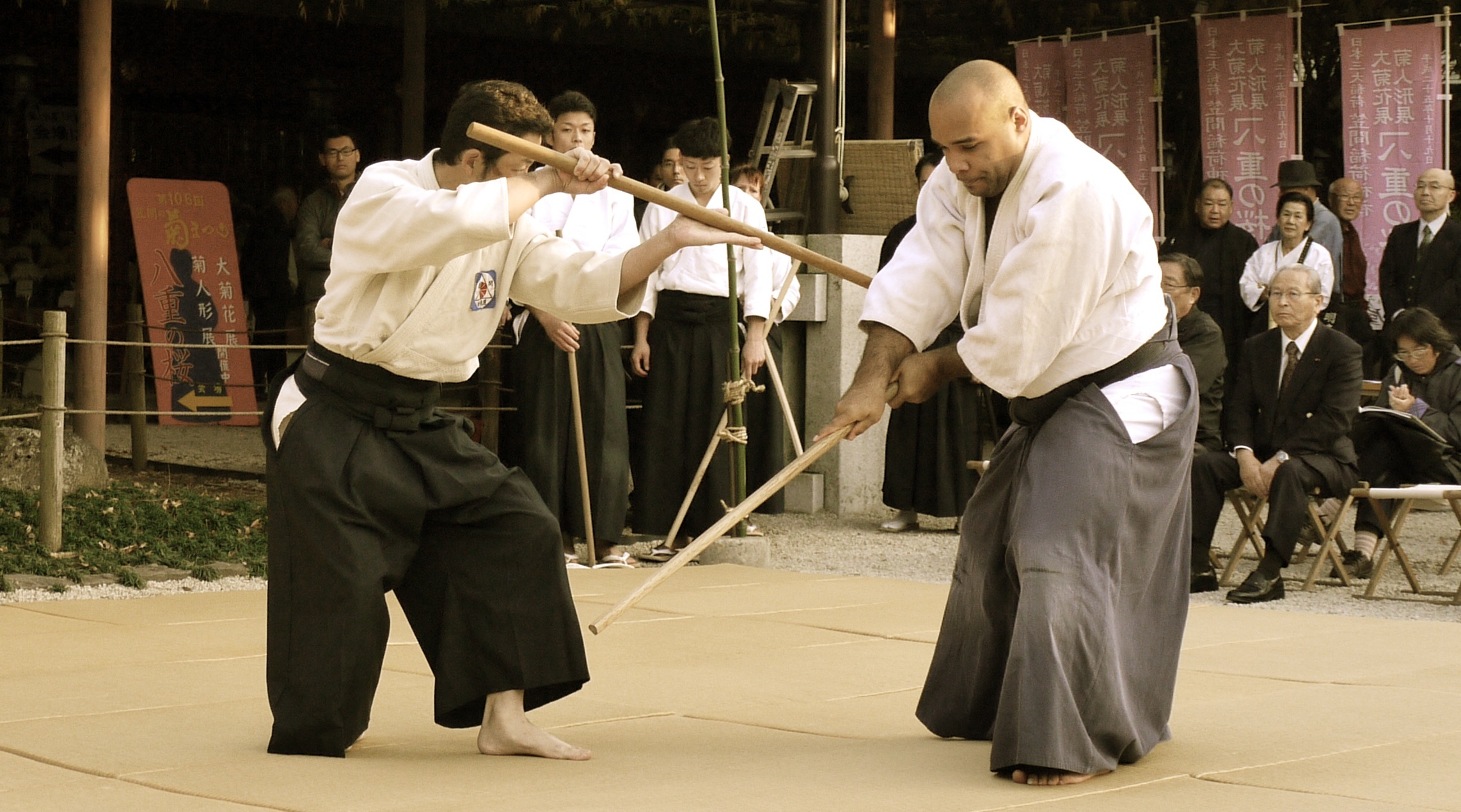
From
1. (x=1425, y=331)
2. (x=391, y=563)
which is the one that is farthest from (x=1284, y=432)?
(x=391, y=563)

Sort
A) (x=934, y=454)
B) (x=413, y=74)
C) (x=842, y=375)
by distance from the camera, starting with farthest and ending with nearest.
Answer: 1. (x=413, y=74)
2. (x=842, y=375)
3. (x=934, y=454)

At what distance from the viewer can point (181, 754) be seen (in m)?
3.29

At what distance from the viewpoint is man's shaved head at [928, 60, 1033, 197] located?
323cm

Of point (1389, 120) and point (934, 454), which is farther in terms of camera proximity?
point (1389, 120)

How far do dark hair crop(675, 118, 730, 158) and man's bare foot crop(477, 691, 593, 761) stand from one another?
3.42 metres

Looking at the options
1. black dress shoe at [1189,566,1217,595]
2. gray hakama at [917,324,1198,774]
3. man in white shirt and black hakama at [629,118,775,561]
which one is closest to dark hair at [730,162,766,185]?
man in white shirt and black hakama at [629,118,775,561]

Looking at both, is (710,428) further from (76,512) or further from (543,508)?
(543,508)

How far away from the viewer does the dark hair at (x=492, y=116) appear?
10.7 feet

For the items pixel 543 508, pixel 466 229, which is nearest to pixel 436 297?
pixel 466 229

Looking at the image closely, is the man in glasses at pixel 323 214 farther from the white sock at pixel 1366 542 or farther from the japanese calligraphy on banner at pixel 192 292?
the white sock at pixel 1366 542

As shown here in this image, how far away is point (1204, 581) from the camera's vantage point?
6.11 m

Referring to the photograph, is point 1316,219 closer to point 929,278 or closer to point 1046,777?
point 929,278

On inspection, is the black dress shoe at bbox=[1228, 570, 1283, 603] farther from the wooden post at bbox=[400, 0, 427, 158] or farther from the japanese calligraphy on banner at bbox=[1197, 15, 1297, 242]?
the wooden post at bbox=[400, 0, 427, 158]

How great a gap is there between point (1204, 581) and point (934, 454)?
1.83 m
